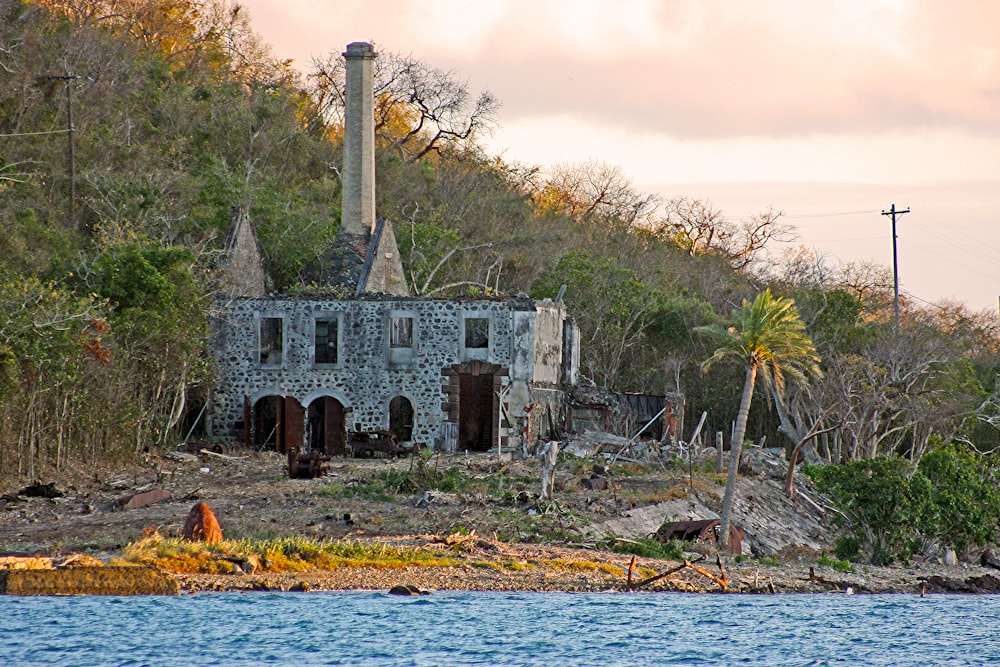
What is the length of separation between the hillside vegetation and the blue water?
7.45 metres

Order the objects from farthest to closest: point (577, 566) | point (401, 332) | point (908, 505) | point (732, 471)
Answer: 1. point (401, 332)
2. point (908, 505)
3. point (732, 471)
4. point (577, 566)

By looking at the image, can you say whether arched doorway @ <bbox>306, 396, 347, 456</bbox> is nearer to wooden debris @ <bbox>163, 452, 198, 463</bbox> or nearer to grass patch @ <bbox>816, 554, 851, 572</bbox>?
wooden debris @ <bbox>163, 452, 198, 463</bbox>

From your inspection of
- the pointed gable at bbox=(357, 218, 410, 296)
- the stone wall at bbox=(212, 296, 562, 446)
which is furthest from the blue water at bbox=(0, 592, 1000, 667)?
the pointed gable at bbox=(357, 218, 410, 296)

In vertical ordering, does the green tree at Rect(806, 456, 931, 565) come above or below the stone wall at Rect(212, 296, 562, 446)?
below

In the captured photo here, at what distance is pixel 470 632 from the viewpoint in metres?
26.8

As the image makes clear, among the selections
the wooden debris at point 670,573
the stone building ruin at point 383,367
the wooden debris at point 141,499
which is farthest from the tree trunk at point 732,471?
the wooden debris at point 141,499

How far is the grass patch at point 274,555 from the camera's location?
25.4 m

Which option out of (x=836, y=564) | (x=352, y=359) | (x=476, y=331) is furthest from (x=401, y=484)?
(x=836, y=564)

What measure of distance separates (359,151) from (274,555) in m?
26.9

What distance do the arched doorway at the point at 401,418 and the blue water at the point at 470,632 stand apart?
46.9 ft

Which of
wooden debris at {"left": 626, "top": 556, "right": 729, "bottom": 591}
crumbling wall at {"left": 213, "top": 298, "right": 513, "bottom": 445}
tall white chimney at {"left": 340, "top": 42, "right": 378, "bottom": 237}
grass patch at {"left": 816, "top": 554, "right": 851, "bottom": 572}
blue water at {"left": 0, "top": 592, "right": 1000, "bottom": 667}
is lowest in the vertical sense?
blue water at {"left": 0, "top": 592, "right": 1000, "bottom": 667}

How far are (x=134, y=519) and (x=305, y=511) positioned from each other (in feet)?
12.1

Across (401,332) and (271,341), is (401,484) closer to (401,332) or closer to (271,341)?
(401,332)

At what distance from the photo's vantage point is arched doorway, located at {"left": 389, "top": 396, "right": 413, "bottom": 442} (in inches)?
1671
